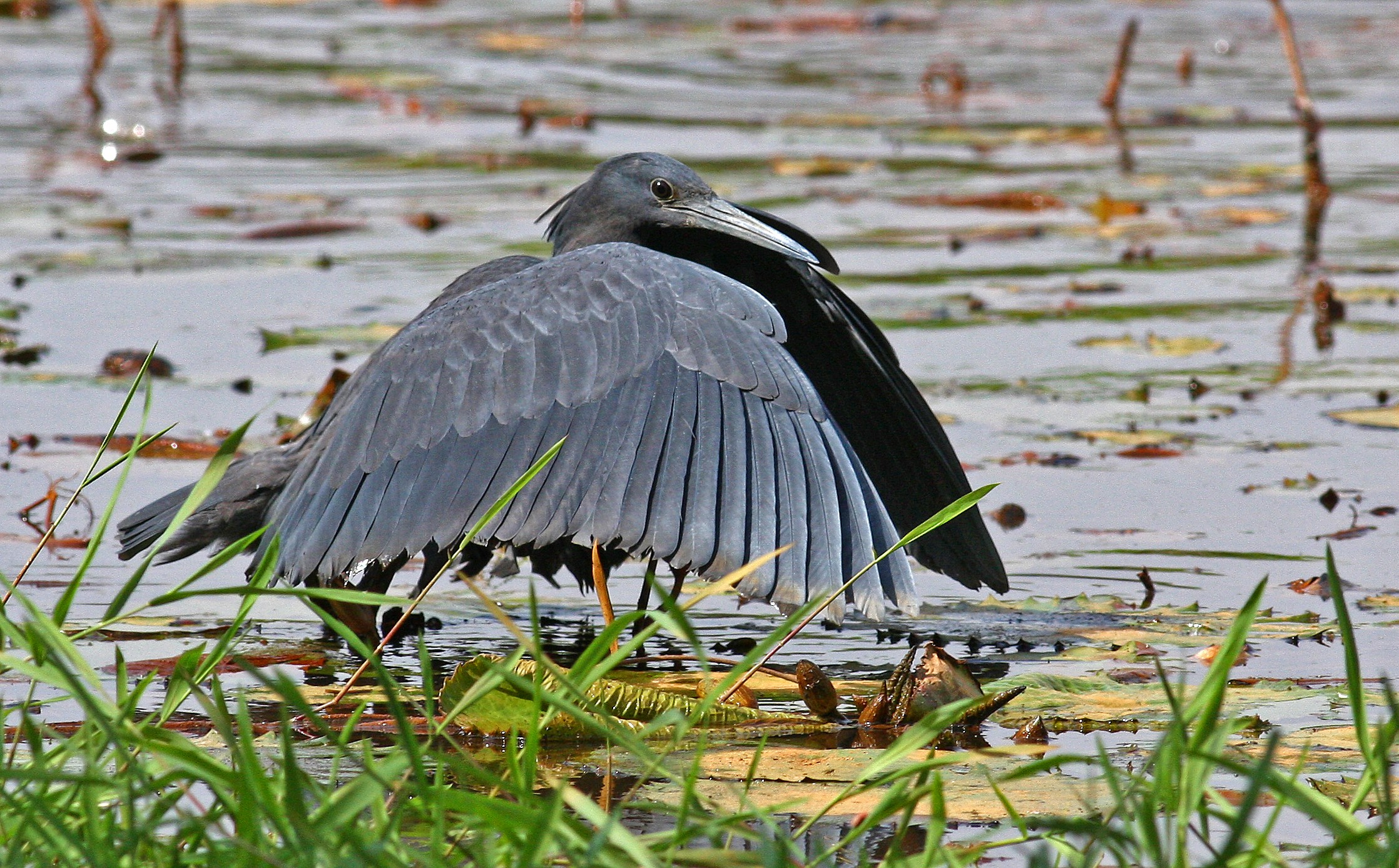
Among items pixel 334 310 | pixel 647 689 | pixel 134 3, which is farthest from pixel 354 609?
pixel 134 3

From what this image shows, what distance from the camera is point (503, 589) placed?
3920 mm

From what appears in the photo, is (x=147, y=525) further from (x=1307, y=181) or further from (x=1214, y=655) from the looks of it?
(x=1307, y=181)

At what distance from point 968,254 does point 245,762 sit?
18.7ft

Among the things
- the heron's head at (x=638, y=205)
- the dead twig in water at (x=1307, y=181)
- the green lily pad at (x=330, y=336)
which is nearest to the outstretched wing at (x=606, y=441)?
the heron's head at (x=638, y=205)

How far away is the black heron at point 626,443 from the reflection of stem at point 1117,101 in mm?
5622

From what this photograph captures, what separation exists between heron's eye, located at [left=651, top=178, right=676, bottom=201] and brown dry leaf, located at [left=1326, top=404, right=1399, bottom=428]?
1.96 metres

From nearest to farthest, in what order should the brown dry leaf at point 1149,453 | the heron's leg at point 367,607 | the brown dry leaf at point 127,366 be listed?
1. the heron's leg at point 367,607
2. the brown dry leaf at point 1149,453
3. the brown dry leaf at point 127,366

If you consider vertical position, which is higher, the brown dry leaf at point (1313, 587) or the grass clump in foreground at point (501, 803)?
the brown dry leaf at point (1313, 587)

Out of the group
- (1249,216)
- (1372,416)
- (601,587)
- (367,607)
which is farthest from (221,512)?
(1249,216)

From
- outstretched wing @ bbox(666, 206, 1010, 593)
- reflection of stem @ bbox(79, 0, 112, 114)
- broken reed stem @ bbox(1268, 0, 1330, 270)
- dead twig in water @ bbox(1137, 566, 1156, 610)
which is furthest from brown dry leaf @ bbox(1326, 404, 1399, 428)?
reflection of stem @ bbox(79, 0, 112, 114)

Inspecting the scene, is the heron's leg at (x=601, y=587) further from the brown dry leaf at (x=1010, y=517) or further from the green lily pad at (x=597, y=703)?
the brown dry leaf at (x=1010, y=517)

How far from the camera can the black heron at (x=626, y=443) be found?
292 centimetres

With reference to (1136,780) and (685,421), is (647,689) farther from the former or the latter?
(1136,780)

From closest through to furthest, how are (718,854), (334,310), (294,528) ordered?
1. (718,854)
2. (294,528)
3. (334,310)
